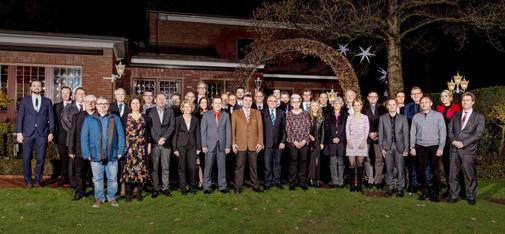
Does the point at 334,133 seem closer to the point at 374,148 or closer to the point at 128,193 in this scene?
the point at 374,148

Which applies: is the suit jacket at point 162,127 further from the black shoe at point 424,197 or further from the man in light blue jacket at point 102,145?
the black shoe at point 424,197

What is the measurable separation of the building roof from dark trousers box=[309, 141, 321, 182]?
27.6ft

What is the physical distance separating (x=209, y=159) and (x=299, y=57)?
16.0 meters

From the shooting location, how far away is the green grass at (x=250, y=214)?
20.5ft

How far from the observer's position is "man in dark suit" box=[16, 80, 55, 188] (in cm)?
856

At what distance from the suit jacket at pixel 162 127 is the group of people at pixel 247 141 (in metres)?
0.02

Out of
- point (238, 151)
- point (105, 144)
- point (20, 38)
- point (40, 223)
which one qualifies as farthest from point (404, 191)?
Result: point (20, 38)

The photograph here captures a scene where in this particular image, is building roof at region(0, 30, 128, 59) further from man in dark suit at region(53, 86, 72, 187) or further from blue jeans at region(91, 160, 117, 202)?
blue jeans at region(91, 160, 117, 202)

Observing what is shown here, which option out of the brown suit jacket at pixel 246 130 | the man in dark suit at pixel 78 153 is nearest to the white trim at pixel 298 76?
the brown suit jacket at pixel 246 130

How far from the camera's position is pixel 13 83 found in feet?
47.9

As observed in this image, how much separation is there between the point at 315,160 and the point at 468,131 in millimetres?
2814

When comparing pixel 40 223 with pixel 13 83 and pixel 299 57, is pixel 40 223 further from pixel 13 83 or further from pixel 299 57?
pixel 299 57

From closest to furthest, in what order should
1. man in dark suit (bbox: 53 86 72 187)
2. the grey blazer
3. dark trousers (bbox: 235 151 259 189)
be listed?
the grey blazer → dark trousers (bbox: 235 151 259 189) → man in dark suit (bbox: 53 86 72 187)

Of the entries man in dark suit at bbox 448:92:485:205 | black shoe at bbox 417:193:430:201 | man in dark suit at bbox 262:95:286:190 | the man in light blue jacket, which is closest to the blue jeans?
the man in light blue jacket
